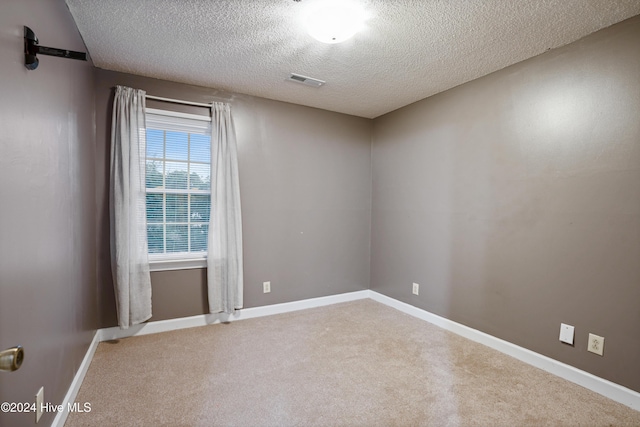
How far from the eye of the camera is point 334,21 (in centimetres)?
190

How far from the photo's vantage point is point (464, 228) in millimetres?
2934

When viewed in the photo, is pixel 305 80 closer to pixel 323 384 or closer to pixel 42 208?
pixel 42 208

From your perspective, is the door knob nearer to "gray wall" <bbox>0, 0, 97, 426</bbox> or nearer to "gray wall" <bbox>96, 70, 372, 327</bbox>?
"gray wall" <bbox>0, 0, 97, 426</bbox>

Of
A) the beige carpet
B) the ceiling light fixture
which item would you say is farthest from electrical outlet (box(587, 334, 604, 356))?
the ceiling light fixture

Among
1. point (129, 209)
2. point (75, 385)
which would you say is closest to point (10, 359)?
point (75, 385)

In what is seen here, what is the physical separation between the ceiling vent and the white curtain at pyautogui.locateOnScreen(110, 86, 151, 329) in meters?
1.39

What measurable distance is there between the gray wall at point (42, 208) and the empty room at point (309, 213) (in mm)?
17

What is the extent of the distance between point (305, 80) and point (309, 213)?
1513 millimetres

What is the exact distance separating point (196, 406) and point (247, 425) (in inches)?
15.2

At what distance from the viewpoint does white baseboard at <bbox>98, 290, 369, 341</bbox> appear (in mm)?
2762

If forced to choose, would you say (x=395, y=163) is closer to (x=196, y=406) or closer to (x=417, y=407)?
(x=417, y=407)

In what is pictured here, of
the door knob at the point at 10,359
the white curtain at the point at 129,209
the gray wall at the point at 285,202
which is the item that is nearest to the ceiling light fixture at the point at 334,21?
the gray wall at the point at 285,202

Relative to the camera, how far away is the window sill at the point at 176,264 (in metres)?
2.90

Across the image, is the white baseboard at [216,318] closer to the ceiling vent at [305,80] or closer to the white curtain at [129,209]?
the white curtain at [129,209]
